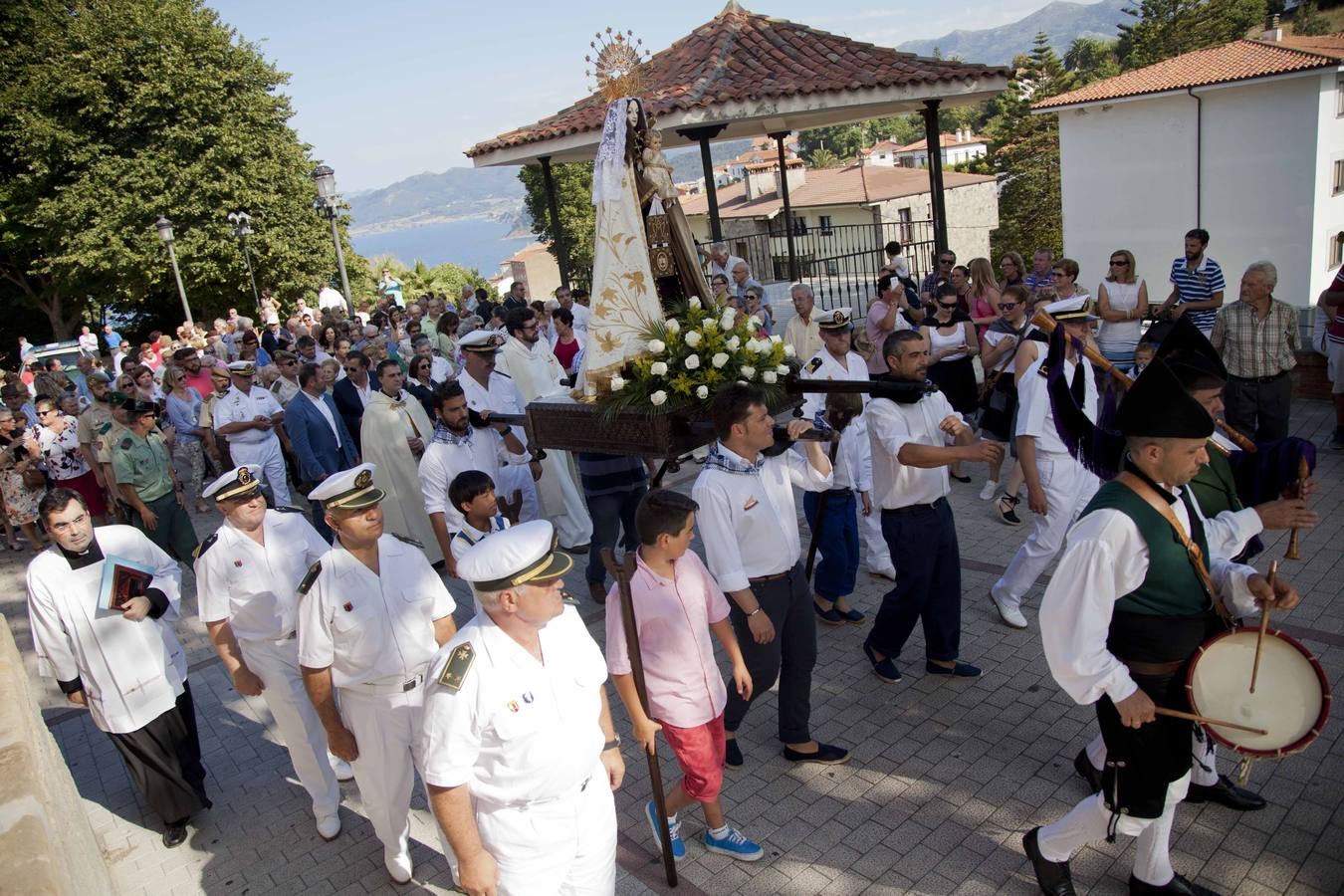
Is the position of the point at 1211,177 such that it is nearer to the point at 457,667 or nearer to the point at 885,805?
the point at 885,805

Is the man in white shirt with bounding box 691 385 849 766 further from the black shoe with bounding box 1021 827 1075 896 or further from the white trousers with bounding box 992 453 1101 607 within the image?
the white trousers with bounding box 992 453 1101 607

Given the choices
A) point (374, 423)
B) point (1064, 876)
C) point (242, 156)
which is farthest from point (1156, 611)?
point (242, 156)

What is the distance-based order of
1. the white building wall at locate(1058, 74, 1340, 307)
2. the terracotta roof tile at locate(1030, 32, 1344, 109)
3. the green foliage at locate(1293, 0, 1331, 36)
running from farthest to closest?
1. the green foliage at locate(1293, 0, 1331, 36)
2. the white building wall at locate(1058, 74, 1340, 307)
3. the terracotta roof tile at locate(1030, 32, 1344, 109)

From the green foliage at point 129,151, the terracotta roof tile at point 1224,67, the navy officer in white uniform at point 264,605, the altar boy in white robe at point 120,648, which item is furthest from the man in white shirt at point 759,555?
the green foliage at point 129,151

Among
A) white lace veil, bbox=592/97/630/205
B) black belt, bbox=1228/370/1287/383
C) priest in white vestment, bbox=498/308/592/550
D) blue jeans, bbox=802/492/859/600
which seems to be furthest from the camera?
priest in white vestment, bbox=498/308/592/550

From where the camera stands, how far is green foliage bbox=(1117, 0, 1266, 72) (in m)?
59.9

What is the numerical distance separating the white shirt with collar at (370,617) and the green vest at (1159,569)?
2.98 metres

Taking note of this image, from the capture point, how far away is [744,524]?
4602mm

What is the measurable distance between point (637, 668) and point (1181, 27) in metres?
71.6

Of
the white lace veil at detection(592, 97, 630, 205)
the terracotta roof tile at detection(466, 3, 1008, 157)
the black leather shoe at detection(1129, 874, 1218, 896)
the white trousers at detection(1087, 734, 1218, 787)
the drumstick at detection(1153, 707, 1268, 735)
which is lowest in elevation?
the black leather shoe at detection(1129, 874, 1218, 896)

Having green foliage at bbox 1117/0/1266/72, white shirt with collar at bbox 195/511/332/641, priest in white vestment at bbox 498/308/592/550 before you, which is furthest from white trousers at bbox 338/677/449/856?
green foliage at bbox 1117/0/1266/72

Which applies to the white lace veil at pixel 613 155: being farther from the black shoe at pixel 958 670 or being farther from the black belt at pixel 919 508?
the black shoe at pixel 958 670

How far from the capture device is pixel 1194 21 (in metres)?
60.2

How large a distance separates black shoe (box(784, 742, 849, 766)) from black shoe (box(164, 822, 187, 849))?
350cm
